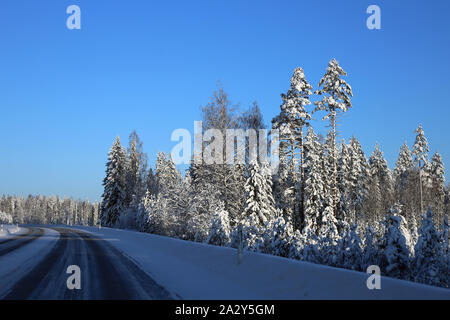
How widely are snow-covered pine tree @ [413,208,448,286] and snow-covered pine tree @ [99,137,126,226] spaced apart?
54.9m

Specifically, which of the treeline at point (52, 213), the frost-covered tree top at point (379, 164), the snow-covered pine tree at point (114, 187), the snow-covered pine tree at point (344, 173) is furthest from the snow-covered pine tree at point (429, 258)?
the treeline at point (52, 213)

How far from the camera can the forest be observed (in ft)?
36.9

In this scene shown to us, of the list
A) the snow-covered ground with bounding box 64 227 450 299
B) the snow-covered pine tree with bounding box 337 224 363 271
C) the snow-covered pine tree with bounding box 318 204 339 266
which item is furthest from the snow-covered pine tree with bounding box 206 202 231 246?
the snow-covered pine tree with bounding box 337 224 363 271

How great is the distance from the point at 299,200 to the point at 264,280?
2506 centimetres

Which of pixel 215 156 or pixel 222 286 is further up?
pixel 215 156

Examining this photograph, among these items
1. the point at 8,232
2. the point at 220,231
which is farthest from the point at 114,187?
the point at 220,231

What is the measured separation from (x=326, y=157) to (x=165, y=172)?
127ft

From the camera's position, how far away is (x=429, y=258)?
10.1m

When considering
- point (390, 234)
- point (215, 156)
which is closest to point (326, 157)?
point (215, 156)

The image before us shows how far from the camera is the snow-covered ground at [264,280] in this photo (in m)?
6.25

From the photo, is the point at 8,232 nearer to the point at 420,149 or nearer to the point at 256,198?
the point at 256,198

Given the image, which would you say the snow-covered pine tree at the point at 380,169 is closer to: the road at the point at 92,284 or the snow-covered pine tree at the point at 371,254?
the snow-covered pine tree at the point at 371,254
